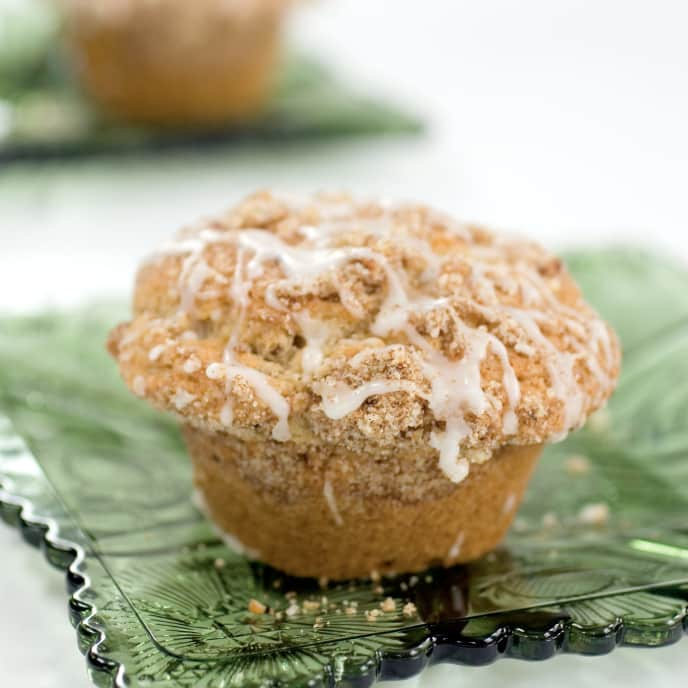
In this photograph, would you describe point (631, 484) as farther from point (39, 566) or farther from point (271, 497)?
point (39, 566)

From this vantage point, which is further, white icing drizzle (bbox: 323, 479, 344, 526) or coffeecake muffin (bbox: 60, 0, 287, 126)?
coffeecake muffin (bbox: 60, 0, 287, 126)

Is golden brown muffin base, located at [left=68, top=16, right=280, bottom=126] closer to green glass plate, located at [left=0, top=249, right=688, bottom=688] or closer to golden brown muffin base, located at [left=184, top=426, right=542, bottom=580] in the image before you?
green glass plate, located at [left=0, top=249, right=688, bottom=688]

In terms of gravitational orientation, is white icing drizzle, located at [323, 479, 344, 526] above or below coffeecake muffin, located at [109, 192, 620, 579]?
below

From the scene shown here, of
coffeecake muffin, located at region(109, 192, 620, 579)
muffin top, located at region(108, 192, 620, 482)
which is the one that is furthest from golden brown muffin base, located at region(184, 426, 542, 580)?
muffin top, located at region(108, 192, 620, 482)

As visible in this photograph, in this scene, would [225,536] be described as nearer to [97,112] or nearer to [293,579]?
[293,579]

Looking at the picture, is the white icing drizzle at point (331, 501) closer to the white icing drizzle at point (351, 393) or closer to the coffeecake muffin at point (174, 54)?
the white icing drizzle at point (351, 393)

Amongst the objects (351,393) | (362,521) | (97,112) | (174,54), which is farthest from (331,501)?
(97,112)
